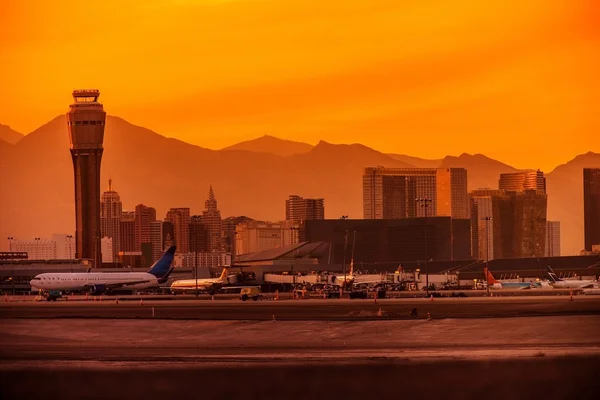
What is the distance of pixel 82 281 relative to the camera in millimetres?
182000

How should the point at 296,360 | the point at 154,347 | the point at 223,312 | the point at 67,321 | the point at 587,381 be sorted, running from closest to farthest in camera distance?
the point at 587,381 < the point at 296,360 < the point at 154,347 < the point at 67,321 < the point at 223,312

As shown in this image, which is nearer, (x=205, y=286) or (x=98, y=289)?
(x=98, y=289)

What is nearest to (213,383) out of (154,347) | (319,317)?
(154,347)

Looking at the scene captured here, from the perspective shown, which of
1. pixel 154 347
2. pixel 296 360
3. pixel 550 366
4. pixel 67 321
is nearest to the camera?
pixel 550 366

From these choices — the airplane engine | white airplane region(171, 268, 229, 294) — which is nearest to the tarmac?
the airplane engine

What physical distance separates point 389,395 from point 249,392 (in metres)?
5.23

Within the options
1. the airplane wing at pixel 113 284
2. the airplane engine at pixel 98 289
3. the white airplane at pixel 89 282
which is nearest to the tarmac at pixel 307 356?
the airplane engine at pixel 98 289

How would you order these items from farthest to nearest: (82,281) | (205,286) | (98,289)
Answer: (205,286)
(82,281)
(98,289)

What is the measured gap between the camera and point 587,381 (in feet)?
146

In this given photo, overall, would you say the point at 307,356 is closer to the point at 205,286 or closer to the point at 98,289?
the point at 98,289

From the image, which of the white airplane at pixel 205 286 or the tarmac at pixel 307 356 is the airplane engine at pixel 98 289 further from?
the tarmac at pixel 307 356

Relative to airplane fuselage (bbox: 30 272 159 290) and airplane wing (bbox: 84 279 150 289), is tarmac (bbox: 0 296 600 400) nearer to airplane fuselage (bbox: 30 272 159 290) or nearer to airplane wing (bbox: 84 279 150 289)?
airplane fuselage (bbox: 30 272 159 290)

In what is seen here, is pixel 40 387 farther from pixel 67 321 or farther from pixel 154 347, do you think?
pixel 67 321

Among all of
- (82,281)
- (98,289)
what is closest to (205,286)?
(98,289)
